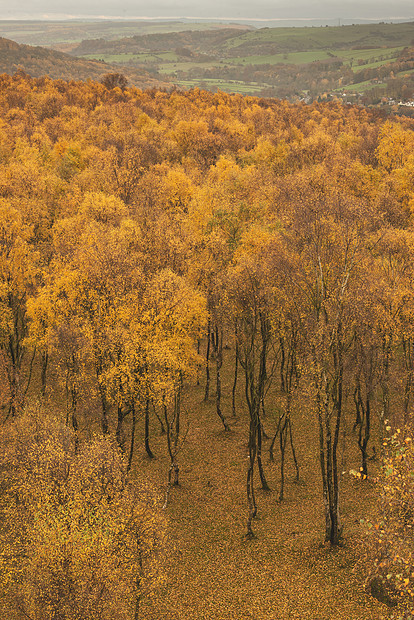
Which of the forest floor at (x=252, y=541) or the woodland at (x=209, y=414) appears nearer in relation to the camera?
the woodland at (x=209, y=414)

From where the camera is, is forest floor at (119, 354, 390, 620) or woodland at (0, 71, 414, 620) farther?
forest floor at (119, 354, 390, 620)

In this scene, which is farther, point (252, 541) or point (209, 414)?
point (209, 414)

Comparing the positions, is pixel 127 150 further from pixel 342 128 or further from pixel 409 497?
pixel 409 497

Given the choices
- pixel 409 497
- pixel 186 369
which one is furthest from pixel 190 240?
pixel 409 497
